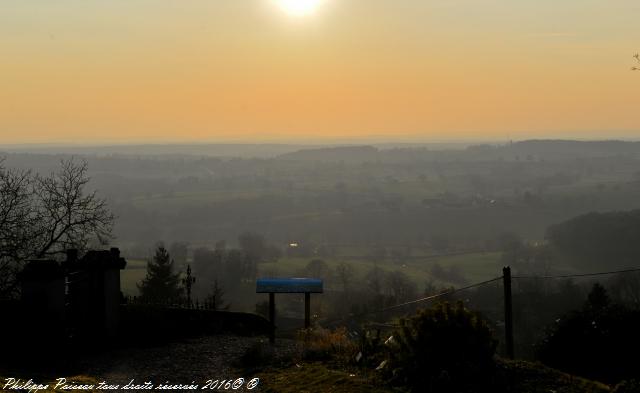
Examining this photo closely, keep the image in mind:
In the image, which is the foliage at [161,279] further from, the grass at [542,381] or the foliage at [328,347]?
the grass at [542,381]

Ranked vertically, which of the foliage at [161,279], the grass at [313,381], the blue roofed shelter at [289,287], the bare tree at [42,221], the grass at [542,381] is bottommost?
→ the foliage at [161,279]

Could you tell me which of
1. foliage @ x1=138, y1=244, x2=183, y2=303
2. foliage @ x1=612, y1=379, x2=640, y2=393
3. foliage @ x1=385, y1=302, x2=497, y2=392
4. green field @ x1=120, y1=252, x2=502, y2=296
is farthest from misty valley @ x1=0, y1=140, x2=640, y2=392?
foliage @ x1=612, y1=379, x2=640, y2=393

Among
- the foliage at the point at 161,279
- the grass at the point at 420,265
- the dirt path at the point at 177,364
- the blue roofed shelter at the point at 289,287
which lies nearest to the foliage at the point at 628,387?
the dirt path at the point at 177,364

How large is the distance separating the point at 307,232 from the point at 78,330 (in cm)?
16072

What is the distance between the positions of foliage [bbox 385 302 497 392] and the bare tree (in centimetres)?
1455

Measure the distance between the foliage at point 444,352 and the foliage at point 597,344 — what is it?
2.62m

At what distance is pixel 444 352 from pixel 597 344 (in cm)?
372

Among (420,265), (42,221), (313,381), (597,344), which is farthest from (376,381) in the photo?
(420,265)

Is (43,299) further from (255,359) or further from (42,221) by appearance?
(42,221)

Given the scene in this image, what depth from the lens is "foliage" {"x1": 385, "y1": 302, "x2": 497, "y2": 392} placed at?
11695 mm

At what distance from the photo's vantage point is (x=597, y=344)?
13.9 meters

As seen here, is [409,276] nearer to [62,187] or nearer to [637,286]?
[637,286]

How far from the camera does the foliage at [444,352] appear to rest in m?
11.7

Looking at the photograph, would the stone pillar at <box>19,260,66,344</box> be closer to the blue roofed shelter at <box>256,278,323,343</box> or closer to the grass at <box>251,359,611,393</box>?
the blue roofed shelter at <box>256,278,323,343</box>
